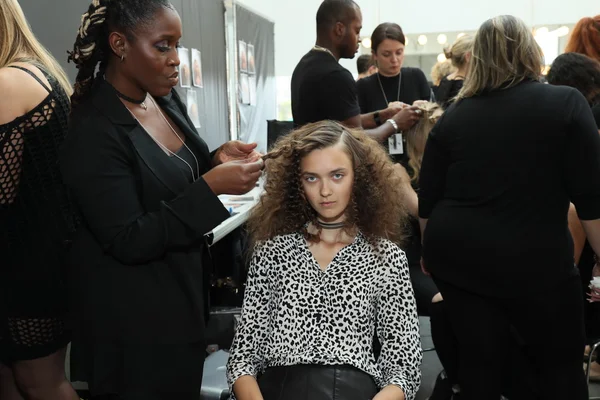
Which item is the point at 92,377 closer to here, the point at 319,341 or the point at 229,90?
the point at 319,341

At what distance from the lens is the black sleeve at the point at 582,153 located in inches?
66.2

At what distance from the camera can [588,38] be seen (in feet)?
8.43

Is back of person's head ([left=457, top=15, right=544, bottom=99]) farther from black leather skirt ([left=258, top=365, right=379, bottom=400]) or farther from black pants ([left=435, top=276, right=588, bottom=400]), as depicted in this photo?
black leather skirt ([left=258, top=365, right=379, bottom=400])

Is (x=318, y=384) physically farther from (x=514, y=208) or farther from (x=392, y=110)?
(x=392, y=110)

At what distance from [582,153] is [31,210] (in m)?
1.43

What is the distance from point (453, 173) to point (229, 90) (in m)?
3.48

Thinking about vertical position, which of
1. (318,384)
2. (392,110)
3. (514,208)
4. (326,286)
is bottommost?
(318,384)

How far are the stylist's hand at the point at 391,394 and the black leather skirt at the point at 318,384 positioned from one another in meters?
0.03

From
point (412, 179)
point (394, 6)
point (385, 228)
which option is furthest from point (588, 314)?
point (394, 6)

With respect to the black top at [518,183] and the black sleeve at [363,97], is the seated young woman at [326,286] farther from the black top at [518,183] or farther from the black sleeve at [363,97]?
the black sleeve at [363,97]

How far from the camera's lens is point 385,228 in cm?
154

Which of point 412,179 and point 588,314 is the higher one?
point 412,179

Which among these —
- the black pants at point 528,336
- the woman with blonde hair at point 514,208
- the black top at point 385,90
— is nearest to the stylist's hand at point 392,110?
the black top at point 385,90

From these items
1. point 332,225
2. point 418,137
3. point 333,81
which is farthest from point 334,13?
point 332,225
